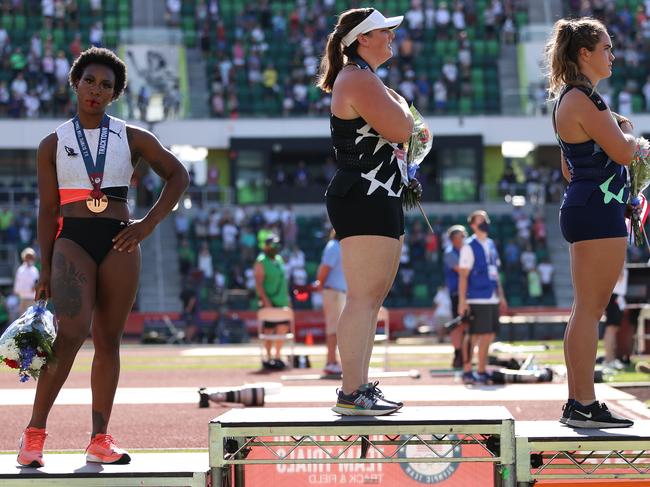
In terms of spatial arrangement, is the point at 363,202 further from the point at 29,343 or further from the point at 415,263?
the point at 415,263

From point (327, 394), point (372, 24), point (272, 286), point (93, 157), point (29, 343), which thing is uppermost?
point (372, 24)

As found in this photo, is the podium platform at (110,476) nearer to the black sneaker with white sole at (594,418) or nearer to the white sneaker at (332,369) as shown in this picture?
the black sneaker with white sole at (594,418)

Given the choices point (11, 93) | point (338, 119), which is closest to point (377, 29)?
point (338, 119)

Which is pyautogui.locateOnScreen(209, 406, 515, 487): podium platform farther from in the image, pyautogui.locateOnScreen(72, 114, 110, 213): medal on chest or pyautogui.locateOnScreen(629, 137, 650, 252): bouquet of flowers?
pyautogui.locateOnScreen(629, 137, 650, 252): bouquet of flowers

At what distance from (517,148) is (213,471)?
31.9 metres

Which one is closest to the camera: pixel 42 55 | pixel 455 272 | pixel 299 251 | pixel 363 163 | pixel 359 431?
pixel 359 431

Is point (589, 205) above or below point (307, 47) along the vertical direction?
below

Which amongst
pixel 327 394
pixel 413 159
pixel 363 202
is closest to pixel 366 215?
pixel 363 202

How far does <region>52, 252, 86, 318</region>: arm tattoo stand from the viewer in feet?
19.7

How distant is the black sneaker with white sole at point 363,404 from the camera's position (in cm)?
620

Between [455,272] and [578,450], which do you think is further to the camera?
[455,272]

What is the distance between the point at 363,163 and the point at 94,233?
1332 mm

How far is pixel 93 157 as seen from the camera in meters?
6.17

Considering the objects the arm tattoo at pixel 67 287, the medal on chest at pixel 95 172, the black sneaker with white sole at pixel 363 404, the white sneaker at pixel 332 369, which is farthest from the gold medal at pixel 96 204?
the white sneaker at pixel 332 369
